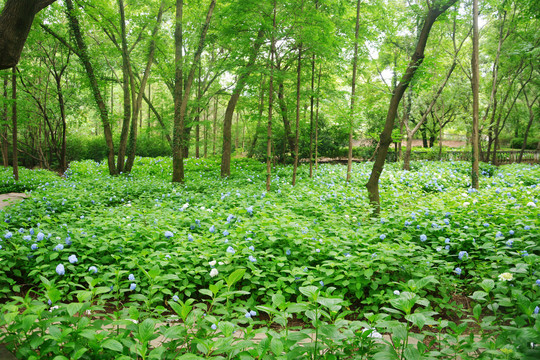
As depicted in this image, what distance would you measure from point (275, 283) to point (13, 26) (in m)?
3.88

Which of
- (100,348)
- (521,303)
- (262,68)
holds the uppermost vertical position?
(262,68)

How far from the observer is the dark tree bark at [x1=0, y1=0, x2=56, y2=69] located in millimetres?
3219

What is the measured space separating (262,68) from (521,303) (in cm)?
598

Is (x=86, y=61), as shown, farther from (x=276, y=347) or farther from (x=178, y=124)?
(x=276, y=347)

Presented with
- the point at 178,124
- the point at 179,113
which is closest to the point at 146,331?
the point at 178,124

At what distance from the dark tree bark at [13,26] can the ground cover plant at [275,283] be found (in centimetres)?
196

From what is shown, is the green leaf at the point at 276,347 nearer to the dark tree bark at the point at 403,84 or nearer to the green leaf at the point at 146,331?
the green leaf at the point at 146,331

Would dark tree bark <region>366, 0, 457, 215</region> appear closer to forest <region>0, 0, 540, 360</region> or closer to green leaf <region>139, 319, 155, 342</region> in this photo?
forest <region>0, 0, 540, 360</region>

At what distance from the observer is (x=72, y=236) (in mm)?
3398

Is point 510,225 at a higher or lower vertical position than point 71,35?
lower

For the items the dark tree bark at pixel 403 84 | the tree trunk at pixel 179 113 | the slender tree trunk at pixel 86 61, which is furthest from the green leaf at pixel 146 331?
the slender tree trunk at pixel 86 61

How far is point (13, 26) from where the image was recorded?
3260 millimetres

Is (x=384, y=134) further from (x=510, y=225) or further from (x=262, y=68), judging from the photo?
(x=262, y=68)

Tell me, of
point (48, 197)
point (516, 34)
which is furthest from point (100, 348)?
point (516, 34)
